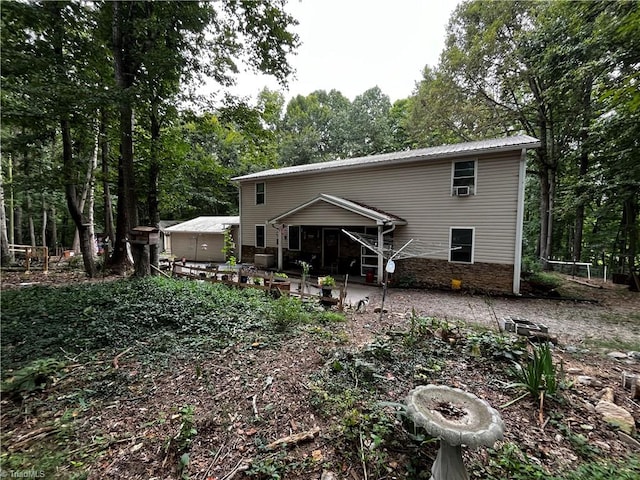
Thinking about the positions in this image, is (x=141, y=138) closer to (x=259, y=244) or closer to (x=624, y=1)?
(x=259, y=244)

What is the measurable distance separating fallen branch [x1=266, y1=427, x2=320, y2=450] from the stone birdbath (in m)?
0.97

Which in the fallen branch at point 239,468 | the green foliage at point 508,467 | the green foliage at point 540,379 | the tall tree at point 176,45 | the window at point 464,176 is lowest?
the fallen branch at point 239,468

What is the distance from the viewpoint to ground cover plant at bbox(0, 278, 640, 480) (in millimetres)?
2180

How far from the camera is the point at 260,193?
15.3 metres

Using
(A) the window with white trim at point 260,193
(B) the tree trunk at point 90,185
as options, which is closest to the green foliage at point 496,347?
(B) the tree trunk at point 90,185

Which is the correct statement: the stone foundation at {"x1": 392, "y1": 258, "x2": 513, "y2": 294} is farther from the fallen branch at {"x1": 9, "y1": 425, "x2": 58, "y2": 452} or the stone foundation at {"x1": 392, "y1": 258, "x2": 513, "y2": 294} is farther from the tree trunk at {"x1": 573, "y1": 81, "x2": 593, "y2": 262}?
the fallen branch at {"x1": 9, "y1": 425, "x2": 58, "y2": 452}

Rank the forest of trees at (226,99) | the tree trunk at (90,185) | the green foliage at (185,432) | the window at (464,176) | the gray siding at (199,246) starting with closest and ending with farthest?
1. the green foliage at (185,432)
2. the forest of trees at (226,99)
3. the tree trunk at (90,185)
4. the window at (464,176)
5. the gray siding at (199,246)

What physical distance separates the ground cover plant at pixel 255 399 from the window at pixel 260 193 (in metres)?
10.7

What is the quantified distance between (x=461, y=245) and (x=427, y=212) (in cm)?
175

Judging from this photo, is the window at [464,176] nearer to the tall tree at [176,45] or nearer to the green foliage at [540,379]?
the tall tree at [176,45]

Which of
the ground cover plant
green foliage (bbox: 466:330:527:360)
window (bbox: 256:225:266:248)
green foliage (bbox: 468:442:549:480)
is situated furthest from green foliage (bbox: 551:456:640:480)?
window (bbox: 256:225:266:248)

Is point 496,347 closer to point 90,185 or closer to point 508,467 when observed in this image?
point 508,467

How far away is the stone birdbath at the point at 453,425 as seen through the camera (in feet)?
5.77

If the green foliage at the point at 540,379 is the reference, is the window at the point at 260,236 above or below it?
above
